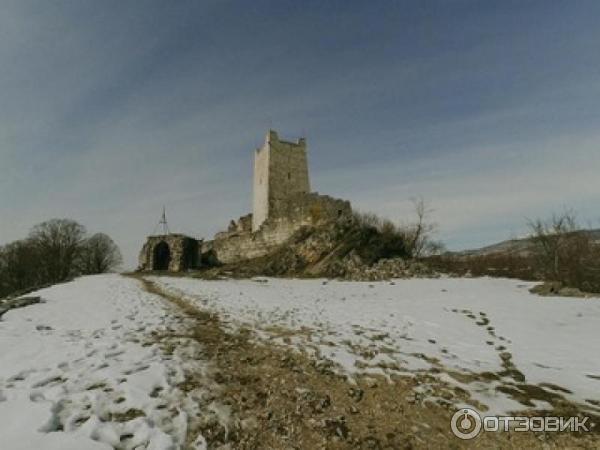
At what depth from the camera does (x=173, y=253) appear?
109 ft

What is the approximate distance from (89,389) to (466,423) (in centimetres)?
443

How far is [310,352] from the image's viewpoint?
18.5 feet

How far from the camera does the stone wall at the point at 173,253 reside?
32969 mm

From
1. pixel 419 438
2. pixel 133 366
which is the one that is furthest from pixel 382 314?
pixel 133 366

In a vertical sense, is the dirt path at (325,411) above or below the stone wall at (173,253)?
below

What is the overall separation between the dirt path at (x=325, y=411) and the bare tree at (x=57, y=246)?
45.4m

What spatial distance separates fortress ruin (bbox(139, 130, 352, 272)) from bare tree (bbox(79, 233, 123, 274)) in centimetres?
1847

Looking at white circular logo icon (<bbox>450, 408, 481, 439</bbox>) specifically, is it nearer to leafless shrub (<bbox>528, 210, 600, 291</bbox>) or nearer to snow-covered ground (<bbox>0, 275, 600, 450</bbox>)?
snow-covered ground (<bbox>0, 275, 600, 450</bbox>)

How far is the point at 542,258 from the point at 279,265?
947 inches

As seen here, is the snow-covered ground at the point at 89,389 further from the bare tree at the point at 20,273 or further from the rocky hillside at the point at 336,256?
the bare tree at the point at 20,273

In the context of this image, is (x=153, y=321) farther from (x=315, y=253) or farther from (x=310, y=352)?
(x=315, y=253)

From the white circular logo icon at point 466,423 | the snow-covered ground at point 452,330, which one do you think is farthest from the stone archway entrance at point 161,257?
the white circular logo icon at point 466,423

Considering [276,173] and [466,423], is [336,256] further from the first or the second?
[466,423]

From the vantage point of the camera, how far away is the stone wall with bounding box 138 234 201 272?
33.0 metres
